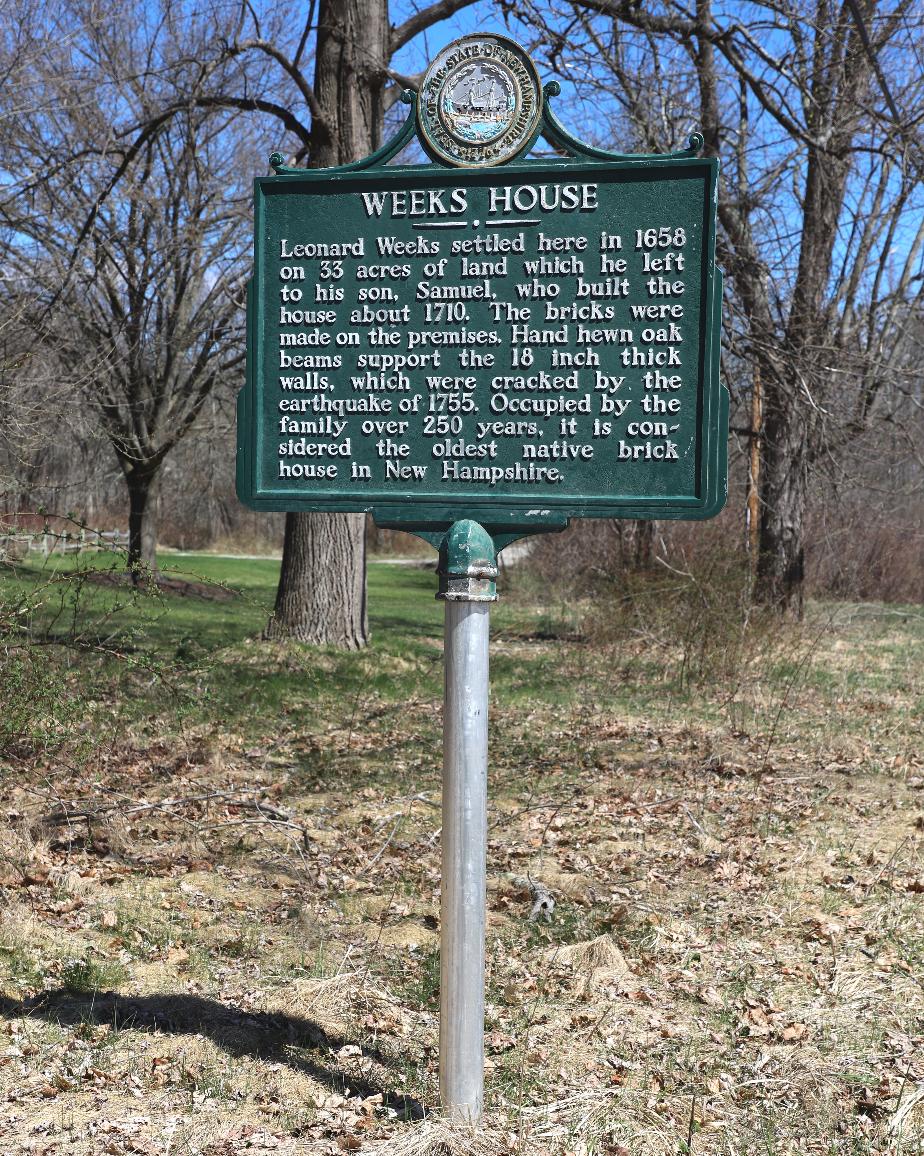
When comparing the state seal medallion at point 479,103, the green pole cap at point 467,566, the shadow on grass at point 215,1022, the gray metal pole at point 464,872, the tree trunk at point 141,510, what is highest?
the state seal medallion at point 479,103

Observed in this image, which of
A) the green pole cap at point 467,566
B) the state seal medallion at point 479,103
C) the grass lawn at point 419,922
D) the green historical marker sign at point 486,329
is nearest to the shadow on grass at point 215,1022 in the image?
the grass lawn at point 419,922

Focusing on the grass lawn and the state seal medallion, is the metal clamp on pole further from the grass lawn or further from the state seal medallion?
the state seal medallion

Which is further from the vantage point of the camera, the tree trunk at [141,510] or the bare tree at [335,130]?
the tree trunk at [141,510]

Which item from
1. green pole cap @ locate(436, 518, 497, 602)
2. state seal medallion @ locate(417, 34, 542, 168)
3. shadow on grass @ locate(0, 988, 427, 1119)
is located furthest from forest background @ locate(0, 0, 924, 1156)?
state seal medallion @ locate(417, 34, 542, 168)

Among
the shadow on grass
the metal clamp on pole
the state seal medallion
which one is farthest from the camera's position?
the shadow on grass

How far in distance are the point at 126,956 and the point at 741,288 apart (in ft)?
33.0

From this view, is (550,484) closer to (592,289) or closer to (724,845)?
(592,289)

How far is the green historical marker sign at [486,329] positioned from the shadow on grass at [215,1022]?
1.98m

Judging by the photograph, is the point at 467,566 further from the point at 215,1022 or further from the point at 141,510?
the point at 141,510

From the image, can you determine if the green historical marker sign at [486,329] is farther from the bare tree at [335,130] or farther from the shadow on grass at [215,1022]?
the bare tree at [335,130]

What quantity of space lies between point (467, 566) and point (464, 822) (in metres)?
0.79

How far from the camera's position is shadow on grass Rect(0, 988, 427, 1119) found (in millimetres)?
4078

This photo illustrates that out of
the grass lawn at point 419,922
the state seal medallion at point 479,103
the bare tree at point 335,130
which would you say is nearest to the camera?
the state seal medallion at point 479,103

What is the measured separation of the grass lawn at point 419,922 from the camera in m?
3.78
